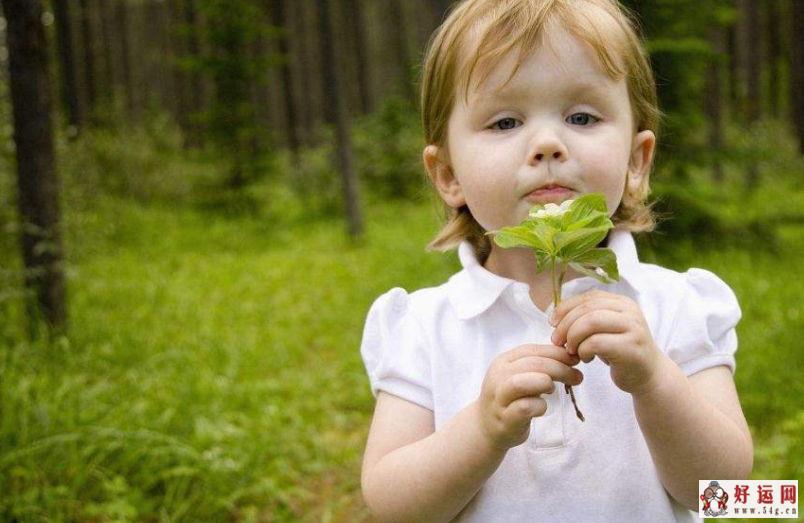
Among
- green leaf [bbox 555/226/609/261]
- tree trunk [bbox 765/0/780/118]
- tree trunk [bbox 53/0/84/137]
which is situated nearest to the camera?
green leaf [bbox 555/226/609/261]

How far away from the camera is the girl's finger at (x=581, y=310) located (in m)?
1.19

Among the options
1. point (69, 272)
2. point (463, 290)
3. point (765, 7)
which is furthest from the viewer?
point (765, 7)

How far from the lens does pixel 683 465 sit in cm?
131

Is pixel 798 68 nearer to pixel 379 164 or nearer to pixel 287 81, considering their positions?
pixel 379 164

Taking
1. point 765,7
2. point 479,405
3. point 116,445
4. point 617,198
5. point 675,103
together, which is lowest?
point 116,445

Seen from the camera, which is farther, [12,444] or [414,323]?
[12,444]

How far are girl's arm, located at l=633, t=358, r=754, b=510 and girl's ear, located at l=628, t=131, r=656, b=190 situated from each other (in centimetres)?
45

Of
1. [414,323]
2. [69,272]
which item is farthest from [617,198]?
[69,272]

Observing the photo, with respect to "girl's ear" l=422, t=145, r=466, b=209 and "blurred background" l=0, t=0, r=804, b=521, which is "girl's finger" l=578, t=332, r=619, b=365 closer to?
"girl's ear" l=422, t=145, r=466, b=209

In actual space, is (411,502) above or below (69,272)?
below

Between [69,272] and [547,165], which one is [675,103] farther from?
[547,165]

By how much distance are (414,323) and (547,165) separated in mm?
445

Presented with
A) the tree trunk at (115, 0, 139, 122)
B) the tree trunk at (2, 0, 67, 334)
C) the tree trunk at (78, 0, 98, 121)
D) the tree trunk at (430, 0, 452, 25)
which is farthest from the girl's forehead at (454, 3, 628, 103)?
the tree trunk at (115, 0, 139, 122)

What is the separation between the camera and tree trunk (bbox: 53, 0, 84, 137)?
1177 cm
